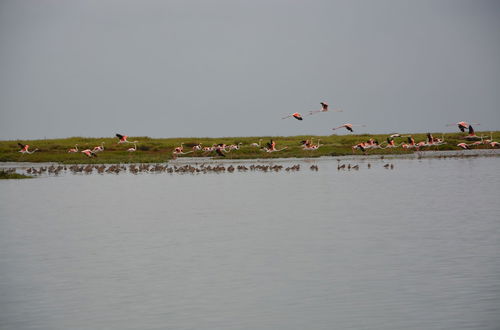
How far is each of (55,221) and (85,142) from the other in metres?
42.1

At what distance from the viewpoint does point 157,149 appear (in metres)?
59.4

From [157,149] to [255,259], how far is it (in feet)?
145

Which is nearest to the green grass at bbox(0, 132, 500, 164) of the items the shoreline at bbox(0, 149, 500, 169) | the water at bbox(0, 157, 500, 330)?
the shoreline at bbox(0, 149, 500, 169)

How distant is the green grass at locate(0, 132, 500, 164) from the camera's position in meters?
53.9

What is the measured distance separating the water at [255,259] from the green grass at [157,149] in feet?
74.3

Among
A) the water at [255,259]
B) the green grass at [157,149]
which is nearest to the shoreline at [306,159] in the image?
the green grass at [157,149]

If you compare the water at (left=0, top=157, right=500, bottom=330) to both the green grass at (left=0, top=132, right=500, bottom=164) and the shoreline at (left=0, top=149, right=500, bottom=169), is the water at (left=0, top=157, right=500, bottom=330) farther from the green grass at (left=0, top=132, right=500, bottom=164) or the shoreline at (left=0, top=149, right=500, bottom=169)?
the green grass at (left=0, top=132, right=500, bottom=164)

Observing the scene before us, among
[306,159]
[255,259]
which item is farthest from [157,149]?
[255,259]

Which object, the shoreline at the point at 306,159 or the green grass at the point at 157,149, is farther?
the green grass at the point at 157,149

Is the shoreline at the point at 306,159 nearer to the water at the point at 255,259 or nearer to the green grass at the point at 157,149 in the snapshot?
the green grass at the point at 157,149

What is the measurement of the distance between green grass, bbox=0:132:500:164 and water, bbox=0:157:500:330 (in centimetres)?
2266

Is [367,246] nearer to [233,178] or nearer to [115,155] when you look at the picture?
[233,178]

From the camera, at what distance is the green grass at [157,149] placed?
Answer: 177 feet

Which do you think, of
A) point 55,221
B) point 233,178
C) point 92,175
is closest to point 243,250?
point 55,221
